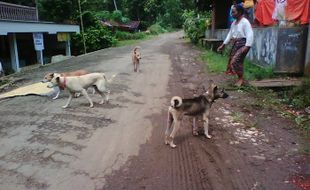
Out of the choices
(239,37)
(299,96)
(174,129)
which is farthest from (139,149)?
(239,37)

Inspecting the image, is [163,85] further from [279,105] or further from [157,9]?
[157,9]

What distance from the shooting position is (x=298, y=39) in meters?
10.4

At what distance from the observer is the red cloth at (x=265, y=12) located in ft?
42.8

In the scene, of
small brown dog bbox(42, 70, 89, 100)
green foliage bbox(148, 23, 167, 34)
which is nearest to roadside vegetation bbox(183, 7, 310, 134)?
small brown dog bbox(42, 70, 89, 100)

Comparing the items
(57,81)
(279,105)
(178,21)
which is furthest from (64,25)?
(178,21)

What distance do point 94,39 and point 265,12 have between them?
17498mm

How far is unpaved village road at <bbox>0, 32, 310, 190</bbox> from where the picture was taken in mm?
4680

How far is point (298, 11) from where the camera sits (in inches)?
442

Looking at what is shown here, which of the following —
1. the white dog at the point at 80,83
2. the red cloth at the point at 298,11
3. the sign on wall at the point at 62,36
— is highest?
the red cloth at the point at 298,11

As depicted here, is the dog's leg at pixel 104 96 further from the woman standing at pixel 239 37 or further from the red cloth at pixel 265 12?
the red cloth at pixel 265 12

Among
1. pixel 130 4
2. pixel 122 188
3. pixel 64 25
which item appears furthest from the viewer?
pixel 130 4

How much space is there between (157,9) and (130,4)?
593 centimetres

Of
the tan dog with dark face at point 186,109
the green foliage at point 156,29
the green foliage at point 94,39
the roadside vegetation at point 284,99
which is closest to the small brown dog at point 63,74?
the tan dog with dark face at point 186,109

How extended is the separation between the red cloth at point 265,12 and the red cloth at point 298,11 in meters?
1.24
